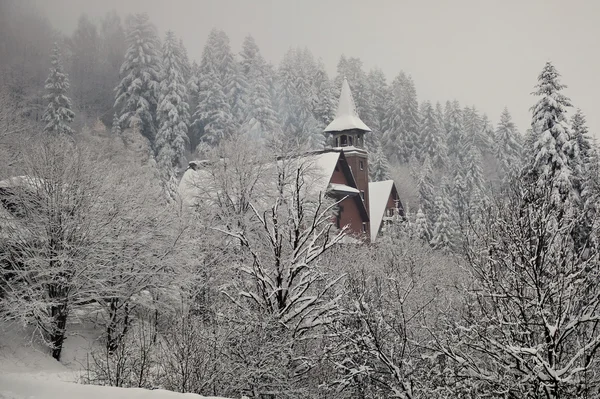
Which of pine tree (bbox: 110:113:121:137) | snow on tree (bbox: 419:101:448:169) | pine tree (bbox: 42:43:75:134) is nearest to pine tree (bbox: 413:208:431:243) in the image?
snow on tree (bbox: 419:101:448:169)

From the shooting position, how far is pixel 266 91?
61.1m

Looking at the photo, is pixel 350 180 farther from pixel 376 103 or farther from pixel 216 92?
Answer: pixel 376 103

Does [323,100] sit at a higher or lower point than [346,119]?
higher

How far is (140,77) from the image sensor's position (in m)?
60.6

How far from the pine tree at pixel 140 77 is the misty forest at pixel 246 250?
0.27 metres

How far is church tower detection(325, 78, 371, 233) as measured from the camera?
51531mm

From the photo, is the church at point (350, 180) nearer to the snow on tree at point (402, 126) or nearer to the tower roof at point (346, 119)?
the tower roof at point (346, 119)

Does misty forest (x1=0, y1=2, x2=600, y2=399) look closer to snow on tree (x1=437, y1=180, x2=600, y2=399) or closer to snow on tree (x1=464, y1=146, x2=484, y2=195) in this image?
snow on tree (x1=437, y1=180, x2=600, y2=399)

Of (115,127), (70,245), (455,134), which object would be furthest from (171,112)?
(455,134)

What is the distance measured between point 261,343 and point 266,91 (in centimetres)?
5038

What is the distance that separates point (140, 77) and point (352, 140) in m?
24.8

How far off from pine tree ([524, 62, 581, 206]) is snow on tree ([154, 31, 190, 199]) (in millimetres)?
36877

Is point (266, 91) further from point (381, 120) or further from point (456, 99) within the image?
point (456, 99)

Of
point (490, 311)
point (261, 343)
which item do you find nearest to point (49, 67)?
point (261, 343)
